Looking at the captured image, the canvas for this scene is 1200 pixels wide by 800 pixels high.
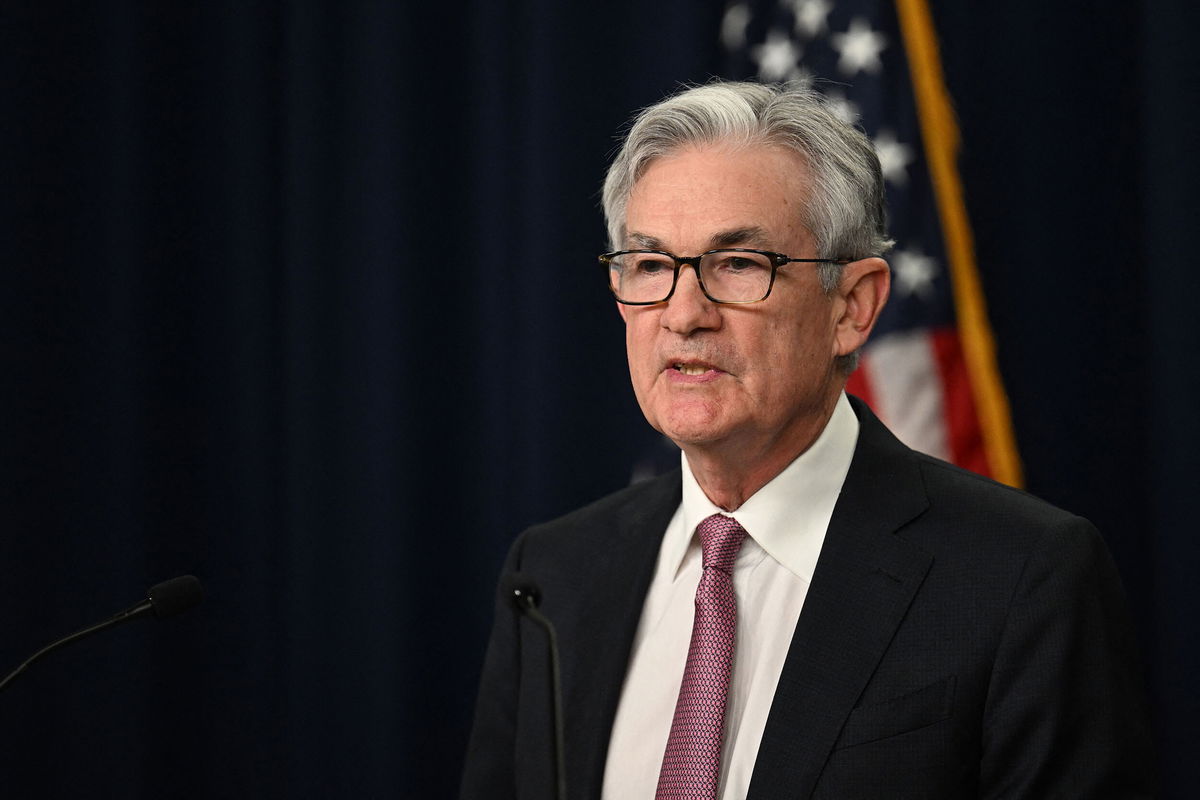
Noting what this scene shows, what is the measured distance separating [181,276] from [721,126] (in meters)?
1.81

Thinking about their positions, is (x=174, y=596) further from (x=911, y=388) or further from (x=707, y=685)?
(x=911, y=388)

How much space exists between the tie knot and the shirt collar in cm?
1


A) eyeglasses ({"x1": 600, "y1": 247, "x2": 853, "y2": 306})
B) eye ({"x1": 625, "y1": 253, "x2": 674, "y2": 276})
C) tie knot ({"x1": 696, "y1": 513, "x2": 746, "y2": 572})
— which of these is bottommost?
tie knot ({"x1": 696, "y1": 513, "x2": 746, "y2": 572})

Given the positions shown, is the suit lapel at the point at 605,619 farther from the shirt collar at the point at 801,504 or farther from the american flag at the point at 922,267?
the american flag at the point at 922,267

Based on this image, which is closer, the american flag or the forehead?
the forehead

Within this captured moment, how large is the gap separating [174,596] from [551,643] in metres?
0.45

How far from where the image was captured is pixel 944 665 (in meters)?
1.49

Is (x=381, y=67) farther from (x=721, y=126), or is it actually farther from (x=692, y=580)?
(x=692, y=580)

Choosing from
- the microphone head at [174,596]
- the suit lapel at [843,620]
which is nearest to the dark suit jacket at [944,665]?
the suit lapel at [843,620]

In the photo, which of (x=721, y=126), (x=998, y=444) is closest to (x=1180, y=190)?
(x=998, y=444)

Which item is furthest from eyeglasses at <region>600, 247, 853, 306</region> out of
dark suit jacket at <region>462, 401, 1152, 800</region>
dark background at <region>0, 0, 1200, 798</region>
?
dark background at <region>0, 0, 1200, 798</region>

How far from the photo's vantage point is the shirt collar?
1691 mm

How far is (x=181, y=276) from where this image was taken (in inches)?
120

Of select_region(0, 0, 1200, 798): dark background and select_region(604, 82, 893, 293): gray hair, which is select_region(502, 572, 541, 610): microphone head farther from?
select_region(0, 0, 1200, 798): dark background
